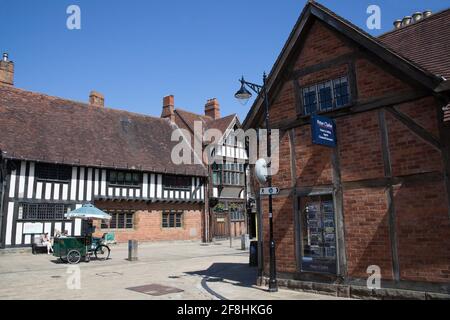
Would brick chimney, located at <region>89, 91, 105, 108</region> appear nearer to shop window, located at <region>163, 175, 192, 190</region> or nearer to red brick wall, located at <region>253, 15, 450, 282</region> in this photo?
shop window, located at <region>163, 175, 192, 190</region>

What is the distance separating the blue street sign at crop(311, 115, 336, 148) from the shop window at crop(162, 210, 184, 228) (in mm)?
21280

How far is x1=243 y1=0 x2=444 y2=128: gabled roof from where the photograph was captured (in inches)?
303

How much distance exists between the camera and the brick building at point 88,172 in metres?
21.7

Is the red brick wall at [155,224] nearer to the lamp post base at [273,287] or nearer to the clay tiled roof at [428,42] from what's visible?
the lamp post base at [273,287]

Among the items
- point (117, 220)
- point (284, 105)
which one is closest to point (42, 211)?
point (117, 220)

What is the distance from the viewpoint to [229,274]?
13.0m

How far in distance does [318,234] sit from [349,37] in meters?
4.84

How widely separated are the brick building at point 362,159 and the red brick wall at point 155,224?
17.6 m

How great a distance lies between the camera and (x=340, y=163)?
905 cm

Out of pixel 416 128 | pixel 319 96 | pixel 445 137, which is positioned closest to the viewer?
pixel 445 137

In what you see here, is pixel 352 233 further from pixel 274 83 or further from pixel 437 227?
pixel 274 83

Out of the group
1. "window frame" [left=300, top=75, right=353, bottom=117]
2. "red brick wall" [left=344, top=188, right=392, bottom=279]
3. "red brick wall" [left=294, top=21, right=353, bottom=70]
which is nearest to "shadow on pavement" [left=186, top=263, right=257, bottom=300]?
"red brick wall" [left=344, top=188, right=392, bottom=279]

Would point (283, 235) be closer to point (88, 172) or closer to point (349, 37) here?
point (349, 37)

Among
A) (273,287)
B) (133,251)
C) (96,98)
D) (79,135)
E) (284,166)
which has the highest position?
(96,98)
